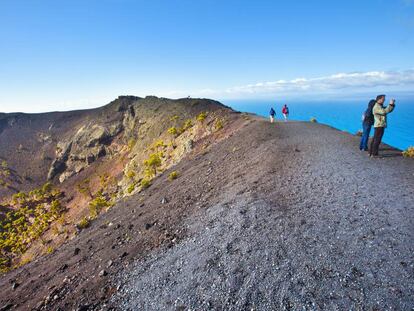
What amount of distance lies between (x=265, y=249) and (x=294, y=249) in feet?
2.63

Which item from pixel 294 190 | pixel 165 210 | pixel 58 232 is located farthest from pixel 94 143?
pixel 294 190

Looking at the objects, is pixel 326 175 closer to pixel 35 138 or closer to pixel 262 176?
pixel 262 176

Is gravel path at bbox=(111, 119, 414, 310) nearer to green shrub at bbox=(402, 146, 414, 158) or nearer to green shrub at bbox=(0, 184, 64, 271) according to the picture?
green shrub at bbox=(402, 146, 414, 158)

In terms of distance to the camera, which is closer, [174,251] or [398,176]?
[174,251]

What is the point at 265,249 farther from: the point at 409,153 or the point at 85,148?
the point at 85,148

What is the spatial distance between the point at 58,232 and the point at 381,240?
165ft

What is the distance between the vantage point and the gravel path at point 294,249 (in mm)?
5320

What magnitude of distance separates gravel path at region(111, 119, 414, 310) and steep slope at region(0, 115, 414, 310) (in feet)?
0.10

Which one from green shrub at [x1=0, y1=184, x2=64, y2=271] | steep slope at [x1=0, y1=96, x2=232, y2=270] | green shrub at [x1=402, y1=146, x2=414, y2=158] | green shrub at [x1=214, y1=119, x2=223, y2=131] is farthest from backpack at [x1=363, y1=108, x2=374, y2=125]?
green shrub at [x1=0, y1=184, x2=64, y2=271]

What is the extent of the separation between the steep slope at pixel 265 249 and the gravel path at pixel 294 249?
0.03 meters

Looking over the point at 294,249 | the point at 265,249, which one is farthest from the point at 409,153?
the point at 265,249

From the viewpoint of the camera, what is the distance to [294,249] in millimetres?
6609

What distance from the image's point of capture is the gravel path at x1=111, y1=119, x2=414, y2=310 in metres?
5.32

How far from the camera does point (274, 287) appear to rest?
5613mm
